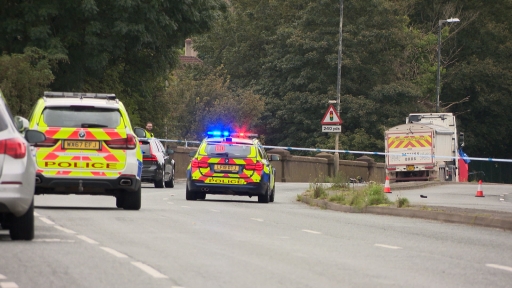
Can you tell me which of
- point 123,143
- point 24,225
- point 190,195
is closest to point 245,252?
point 24,225

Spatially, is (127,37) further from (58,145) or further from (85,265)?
(85,265)

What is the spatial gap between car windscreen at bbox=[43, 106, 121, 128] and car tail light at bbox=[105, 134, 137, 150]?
0.25 m

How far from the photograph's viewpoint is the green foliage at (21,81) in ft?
109

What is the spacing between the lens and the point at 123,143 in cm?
1939

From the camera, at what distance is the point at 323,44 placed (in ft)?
224

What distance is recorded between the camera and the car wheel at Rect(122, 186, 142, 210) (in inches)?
795

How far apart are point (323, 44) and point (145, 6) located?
3050cm

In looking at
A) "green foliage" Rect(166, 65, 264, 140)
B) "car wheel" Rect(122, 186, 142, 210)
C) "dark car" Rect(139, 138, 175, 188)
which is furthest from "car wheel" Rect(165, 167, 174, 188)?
"green foliage" Rect(166, 65, 264, 140)

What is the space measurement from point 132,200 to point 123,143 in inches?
52.5

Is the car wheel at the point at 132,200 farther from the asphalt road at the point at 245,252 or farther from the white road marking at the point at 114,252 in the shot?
the white road marking at the point at 114,252

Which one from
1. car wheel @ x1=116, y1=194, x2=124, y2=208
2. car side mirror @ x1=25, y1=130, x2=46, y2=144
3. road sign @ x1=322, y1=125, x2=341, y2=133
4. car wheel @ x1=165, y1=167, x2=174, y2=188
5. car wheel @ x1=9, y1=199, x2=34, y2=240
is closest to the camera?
car wheel @ x1=9, y1=199, x2=34, y2=240

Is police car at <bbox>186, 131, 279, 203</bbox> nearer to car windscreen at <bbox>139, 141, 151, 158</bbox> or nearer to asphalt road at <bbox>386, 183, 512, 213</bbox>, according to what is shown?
asphalt road at <bbox>386, 183, 512, 213</bbox>

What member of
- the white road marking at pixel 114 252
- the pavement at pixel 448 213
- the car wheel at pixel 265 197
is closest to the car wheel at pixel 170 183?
the car wheel at pixel 265 197

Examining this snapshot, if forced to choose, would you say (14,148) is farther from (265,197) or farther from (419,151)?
(419,151)
